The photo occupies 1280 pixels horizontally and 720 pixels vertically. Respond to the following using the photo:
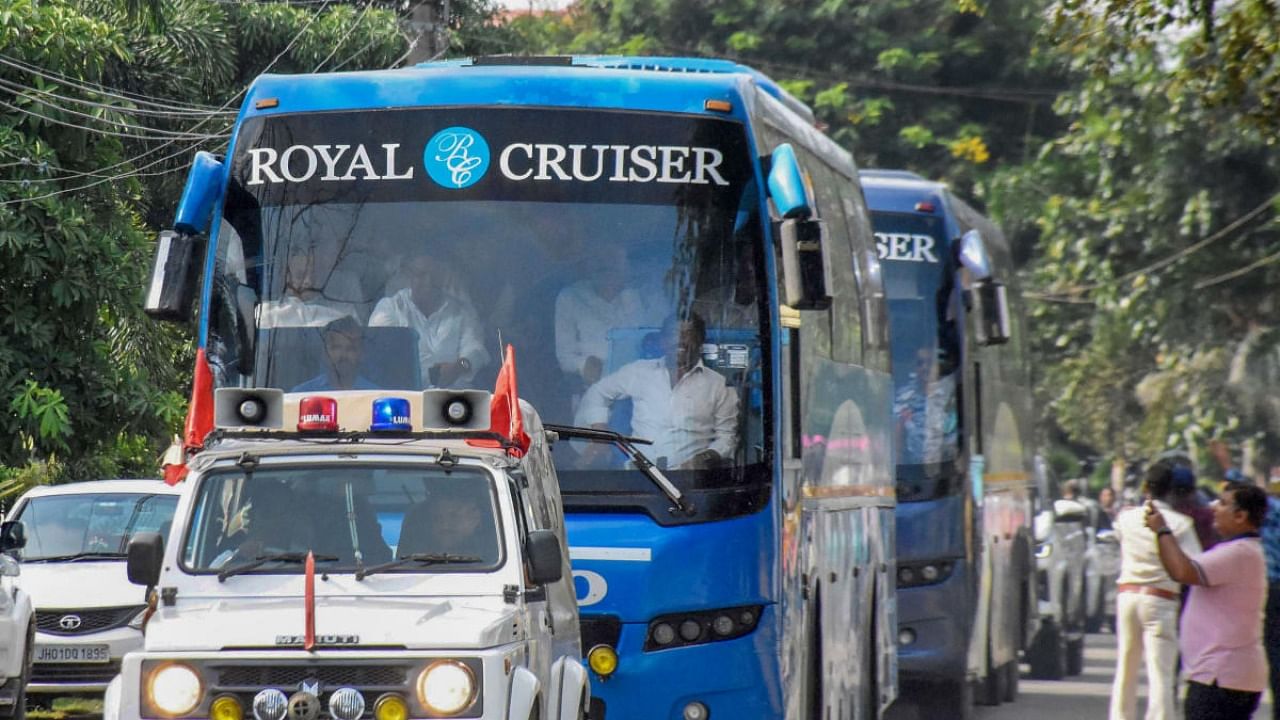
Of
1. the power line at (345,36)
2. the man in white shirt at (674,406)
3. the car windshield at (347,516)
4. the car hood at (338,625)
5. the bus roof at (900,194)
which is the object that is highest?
the power line at (345,36)

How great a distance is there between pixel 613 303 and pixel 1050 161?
889 inches

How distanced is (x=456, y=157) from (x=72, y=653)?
259 inches

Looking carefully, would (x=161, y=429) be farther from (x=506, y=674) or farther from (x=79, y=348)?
(x=506, y=674)

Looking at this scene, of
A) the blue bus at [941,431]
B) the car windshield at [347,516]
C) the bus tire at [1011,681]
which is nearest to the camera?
the car windshield at [347,516]

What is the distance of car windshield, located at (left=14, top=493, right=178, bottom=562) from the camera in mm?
16062

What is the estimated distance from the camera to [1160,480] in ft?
39.2

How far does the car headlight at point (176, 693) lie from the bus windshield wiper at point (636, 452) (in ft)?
8.12

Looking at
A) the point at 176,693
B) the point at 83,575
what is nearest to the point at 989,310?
the point at 83,575

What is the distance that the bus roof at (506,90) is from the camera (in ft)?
32.3

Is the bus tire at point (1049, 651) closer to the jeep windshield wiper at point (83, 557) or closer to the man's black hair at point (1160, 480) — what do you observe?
the jeep windshield wiper at point (83, 557)

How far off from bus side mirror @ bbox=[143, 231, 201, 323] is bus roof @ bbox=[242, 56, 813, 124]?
69 cm

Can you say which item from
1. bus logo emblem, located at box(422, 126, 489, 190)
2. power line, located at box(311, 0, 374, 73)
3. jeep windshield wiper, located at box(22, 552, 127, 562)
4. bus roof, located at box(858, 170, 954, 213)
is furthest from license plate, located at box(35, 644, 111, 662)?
power line, located at box(311, 0, 374, 73)

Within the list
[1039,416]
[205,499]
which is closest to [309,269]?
[205,499]

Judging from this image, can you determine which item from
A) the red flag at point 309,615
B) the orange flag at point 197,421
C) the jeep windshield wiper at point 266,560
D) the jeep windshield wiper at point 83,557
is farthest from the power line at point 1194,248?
the red flag at point 309,615
